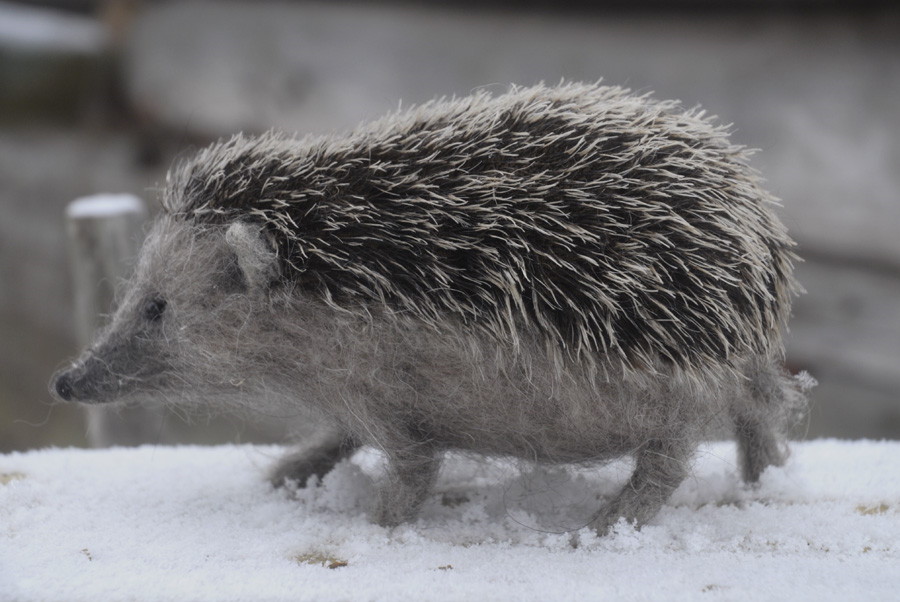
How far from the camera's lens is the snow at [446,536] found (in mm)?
1382

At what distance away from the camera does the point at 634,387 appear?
1.46 meters

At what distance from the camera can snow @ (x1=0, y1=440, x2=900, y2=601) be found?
138 centimetres

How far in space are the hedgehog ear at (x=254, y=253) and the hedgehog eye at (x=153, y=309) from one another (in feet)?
0.74

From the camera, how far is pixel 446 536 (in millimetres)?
1616

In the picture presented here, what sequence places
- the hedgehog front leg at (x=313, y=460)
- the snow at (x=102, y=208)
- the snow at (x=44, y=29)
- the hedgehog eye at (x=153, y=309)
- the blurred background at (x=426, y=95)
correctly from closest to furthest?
1. the hedgehog eye at (x=153, y=309)
2. the hedgehog front leg at (x=313, y=460)
3. the snow at (x=102, y=208)
4. the blurred background at (x=426, y=95)
5. the snow at (x=44, y=29)

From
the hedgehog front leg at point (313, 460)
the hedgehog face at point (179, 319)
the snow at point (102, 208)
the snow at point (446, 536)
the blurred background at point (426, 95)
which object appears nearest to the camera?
the snow at point (446, 536)

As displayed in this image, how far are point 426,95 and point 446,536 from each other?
262cm

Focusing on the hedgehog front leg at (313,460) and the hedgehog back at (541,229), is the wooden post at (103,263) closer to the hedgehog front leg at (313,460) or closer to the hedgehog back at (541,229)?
the hedgehog front leg at (313,460)

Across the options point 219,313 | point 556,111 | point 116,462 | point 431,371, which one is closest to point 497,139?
point 556,111

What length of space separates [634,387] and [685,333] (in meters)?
0.12

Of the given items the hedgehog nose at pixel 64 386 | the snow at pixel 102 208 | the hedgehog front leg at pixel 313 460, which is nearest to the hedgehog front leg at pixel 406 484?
the hedgehog front leg at pixel 313 460

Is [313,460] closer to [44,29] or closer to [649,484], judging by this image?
[649,484]

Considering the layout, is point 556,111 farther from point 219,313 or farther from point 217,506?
point 217,506

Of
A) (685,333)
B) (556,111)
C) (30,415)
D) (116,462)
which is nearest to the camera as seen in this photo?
(685,333)
